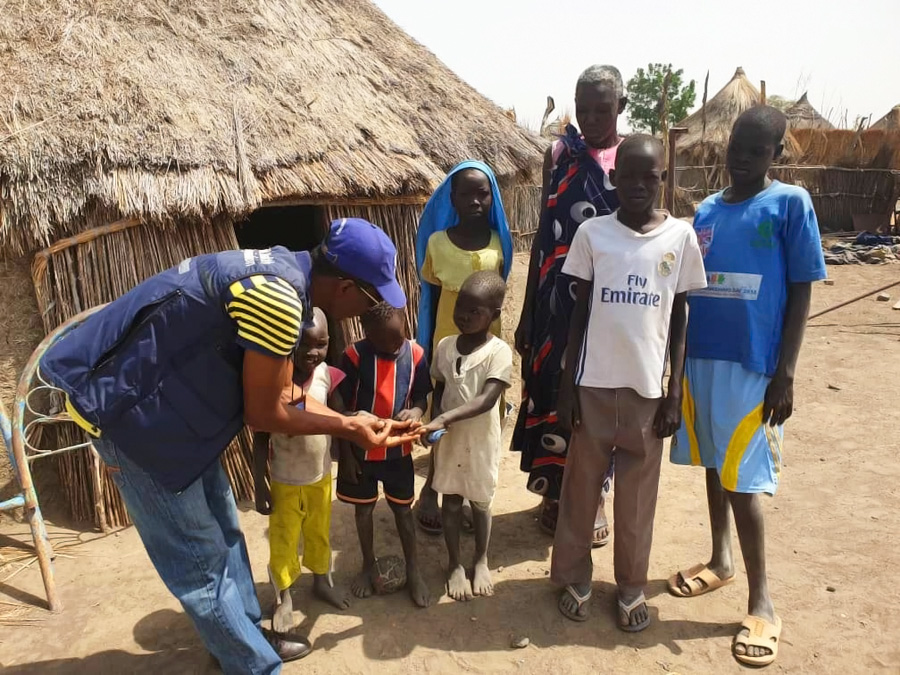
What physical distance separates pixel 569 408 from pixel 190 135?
2.71 meters

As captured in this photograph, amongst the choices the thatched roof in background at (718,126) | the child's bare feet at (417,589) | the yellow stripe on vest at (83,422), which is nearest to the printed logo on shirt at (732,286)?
the child's bare feet at (417,589)

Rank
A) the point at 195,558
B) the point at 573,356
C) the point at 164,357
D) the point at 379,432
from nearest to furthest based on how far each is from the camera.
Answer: the point at 164,357 → the point at 195,558 → the point at 379,432 → the point at 573,356

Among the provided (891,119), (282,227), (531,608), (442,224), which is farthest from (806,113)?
(531,608)

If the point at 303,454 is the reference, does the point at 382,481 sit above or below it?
below

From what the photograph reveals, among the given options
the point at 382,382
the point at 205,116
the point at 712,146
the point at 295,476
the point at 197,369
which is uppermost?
the point at 712,146

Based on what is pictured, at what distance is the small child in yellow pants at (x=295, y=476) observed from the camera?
244 cm

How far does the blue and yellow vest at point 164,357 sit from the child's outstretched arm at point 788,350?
173 centimetres

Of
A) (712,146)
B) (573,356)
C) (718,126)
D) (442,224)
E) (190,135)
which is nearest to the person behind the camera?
(573,356)

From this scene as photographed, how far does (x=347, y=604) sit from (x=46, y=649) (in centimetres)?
123

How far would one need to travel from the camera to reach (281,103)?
13.5ft

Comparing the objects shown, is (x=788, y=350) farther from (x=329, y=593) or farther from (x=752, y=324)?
(x=329, y=593)

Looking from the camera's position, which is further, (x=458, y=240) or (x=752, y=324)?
(x=458, y=240)

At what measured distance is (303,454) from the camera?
97.4 inches

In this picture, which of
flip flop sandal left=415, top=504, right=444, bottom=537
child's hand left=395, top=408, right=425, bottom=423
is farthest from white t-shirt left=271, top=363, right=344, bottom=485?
flip flop sandal left=415, top=504, right=444, bottom=537
